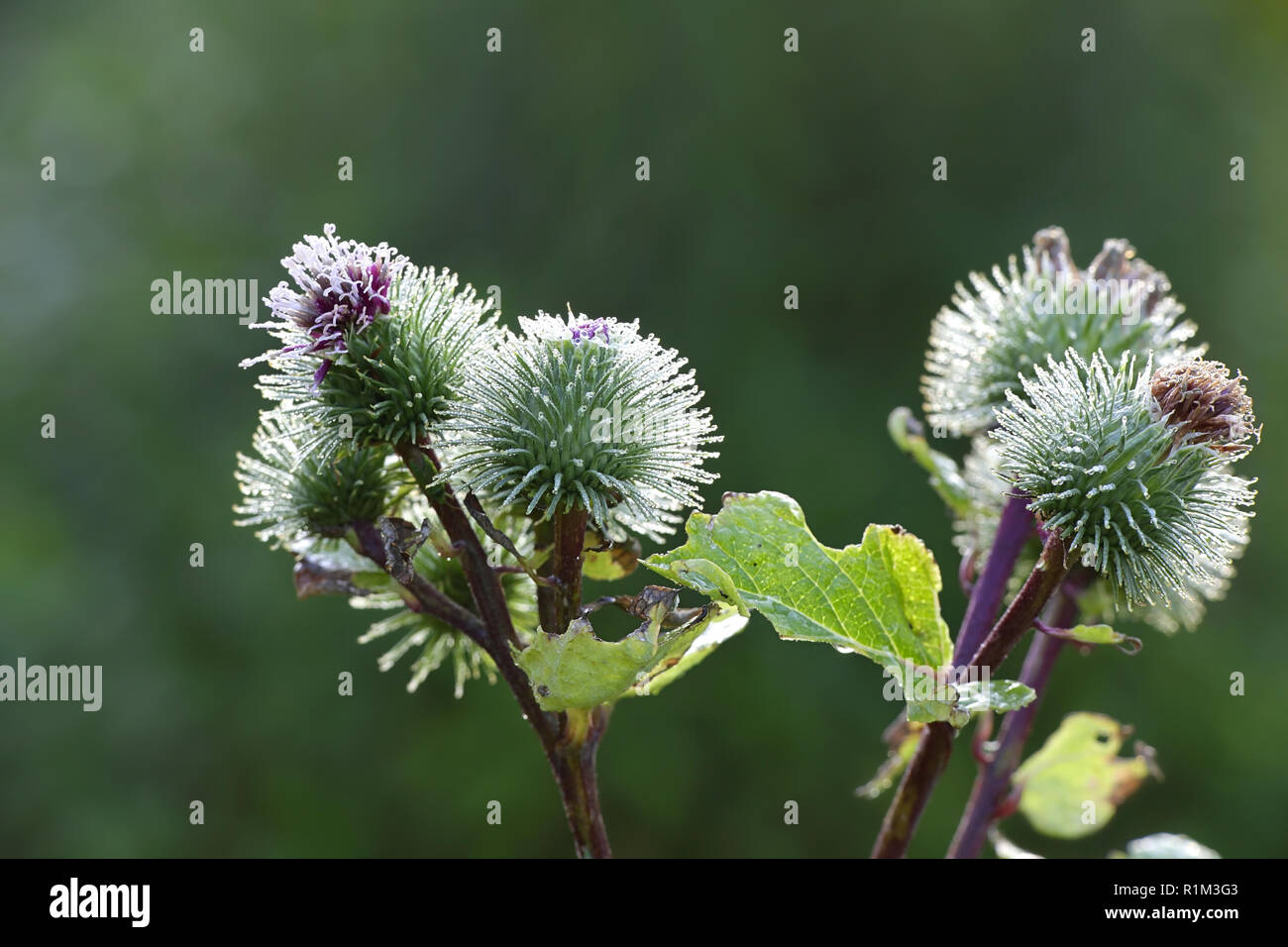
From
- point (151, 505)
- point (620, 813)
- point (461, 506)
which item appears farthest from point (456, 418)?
point (151, 505)

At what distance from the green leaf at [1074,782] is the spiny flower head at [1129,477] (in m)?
0.66

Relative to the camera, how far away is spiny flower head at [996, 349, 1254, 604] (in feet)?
5.52

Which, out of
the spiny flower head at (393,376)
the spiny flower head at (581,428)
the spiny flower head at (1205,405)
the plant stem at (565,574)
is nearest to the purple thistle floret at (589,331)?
the spiny flower head at (581,428)

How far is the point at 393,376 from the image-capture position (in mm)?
1727

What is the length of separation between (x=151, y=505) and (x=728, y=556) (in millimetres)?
5462

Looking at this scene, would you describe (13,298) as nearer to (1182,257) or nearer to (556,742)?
(556,742)

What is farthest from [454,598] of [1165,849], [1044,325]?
[1165,849]

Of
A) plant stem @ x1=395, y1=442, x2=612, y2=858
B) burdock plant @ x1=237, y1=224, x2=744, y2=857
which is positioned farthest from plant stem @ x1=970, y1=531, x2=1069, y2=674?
plant stem @ x1=395, y1=442, x2=612, y2=858

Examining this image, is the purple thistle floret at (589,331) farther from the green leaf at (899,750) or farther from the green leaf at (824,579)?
the green leaf at (899,750)

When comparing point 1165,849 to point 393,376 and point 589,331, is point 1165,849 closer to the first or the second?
point 589,331

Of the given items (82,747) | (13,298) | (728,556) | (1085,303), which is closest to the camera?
(728,556)

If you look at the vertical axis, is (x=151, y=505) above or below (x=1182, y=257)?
below

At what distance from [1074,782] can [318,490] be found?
1.55 meters

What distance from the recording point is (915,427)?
2385 mm
